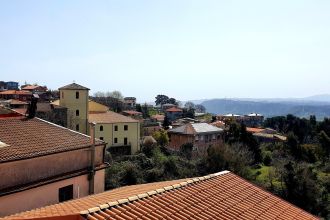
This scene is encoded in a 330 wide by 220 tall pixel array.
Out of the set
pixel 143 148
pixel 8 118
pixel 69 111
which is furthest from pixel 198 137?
pixel 8 118


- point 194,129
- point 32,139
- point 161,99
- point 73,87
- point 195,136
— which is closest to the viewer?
point 32,139

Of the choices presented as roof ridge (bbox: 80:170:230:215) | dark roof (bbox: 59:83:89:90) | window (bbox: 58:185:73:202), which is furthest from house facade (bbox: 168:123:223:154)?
roof ridge (bbox: 80:170:230:215)

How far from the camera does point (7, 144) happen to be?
11.2m

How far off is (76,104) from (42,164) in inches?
1510

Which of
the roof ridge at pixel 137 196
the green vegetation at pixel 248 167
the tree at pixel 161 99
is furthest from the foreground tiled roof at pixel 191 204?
the tree at pixel 161 99

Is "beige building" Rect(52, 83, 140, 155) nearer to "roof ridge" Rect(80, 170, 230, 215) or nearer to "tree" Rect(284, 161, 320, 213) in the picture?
"tree" Rect(284, 161, 320, 213)

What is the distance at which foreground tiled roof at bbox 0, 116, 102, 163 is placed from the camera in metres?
11.1

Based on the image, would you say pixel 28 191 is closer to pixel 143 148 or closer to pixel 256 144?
pixel 143 148

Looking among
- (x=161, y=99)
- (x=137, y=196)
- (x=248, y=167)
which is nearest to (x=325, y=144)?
(x=248, y=167)

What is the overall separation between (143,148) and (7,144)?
135 ft

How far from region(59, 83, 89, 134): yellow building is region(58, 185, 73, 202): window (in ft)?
122

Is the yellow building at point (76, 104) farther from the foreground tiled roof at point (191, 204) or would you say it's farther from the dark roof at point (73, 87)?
the foreground tiled roof at point (191, 204)

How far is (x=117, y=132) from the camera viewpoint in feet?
172

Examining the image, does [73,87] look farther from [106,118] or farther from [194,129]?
[194,129]
